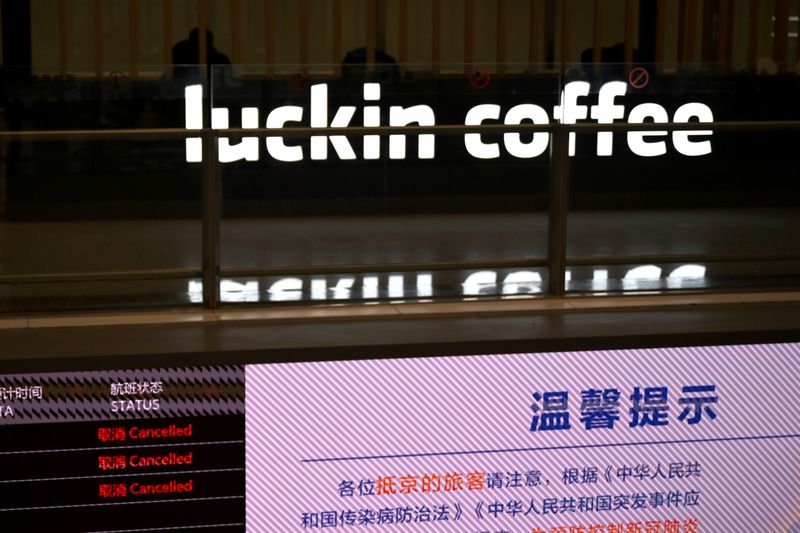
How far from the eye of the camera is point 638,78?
4402 mm

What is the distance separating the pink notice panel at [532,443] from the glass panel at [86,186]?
104 centimetres

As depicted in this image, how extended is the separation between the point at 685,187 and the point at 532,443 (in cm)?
147

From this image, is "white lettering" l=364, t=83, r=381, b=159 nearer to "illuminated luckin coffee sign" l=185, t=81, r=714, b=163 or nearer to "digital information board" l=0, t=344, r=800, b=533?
"illuminated luckin coffee sign" l=185, t=81, r=714, b=163

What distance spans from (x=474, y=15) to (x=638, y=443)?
577 cm

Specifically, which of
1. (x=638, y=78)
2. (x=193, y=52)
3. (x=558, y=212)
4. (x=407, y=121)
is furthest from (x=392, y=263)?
(x=193, y=52)

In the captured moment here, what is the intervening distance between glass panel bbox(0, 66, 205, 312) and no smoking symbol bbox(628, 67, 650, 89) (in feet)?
4.80

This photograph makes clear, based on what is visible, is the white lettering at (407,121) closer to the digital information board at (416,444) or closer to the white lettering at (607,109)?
the white lettering at (607,109)

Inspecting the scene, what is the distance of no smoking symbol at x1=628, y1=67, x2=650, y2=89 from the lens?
14.4 feet

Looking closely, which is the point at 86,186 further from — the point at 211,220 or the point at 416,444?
the point at 416,444

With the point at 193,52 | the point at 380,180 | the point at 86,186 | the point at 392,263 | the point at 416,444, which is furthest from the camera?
the point at 193,52

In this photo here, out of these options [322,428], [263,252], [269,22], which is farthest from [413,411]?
[269,22]

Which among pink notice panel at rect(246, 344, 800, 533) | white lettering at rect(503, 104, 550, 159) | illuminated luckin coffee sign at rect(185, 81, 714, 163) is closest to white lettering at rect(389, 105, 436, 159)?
illuminated luckin coffee sign at rect(185, 81, 714, 163)

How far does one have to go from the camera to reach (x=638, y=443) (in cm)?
357

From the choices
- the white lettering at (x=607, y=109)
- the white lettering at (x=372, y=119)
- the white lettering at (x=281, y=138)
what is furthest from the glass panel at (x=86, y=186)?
the white lettering at (x=607, y=109)
